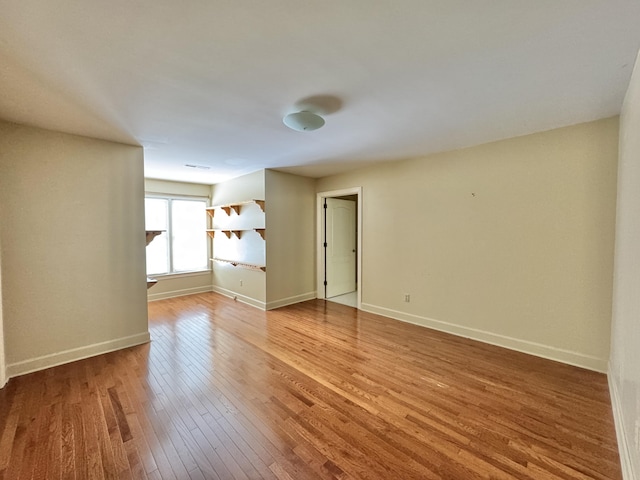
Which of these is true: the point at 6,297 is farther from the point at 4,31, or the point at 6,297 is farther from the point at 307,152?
the point at 307,152

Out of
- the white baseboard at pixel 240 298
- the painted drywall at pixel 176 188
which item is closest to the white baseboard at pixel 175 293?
the white baseboard at pixel 240 298

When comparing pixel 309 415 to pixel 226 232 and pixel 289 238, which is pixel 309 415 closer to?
pixel 289 238

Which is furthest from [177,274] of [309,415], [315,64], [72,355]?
[315,64]

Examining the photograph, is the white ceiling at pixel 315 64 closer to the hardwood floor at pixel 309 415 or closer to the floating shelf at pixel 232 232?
the floating shelf at pixel 232 232

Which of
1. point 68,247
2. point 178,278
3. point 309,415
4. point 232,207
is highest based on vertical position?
point 232,207

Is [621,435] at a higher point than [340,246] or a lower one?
lower

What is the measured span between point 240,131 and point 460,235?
2882 millimetres

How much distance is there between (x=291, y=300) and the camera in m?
4.92

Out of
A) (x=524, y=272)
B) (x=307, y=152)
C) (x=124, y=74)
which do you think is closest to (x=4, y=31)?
(x=124, y=74)

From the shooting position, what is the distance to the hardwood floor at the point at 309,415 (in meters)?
1.54

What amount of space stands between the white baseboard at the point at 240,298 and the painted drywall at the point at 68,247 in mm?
1731

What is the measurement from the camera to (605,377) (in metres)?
2.43

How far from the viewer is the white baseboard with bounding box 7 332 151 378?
8.35 feet

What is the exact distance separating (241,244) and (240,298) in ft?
3.38
